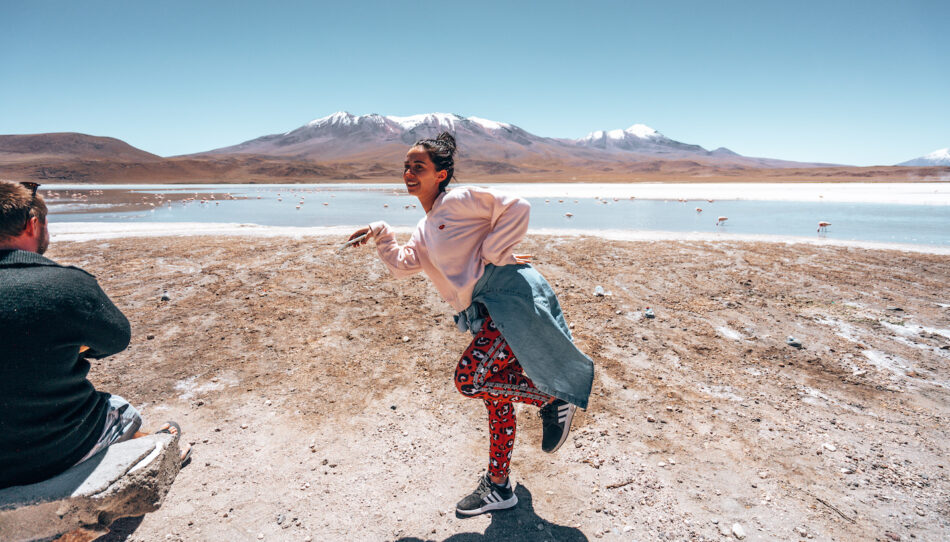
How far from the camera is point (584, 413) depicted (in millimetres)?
3561

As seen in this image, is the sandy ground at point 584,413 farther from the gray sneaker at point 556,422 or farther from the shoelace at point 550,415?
the shoelace at point 550,415

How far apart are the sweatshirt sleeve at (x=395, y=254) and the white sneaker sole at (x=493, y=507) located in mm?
1443

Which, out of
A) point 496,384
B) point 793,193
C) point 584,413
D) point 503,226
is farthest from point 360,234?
point 793,193

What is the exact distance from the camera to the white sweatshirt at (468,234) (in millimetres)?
2297

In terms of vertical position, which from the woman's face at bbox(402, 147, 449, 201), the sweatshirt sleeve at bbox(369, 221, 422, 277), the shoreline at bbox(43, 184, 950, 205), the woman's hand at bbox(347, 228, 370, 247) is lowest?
the sweatshirt sleeve at bbox(369, 221, 422, 277)

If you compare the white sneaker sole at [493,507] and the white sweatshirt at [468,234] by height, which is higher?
the white sweatshirt at [468,234]

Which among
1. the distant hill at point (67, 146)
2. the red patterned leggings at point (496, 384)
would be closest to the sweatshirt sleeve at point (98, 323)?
the red patterned leggings at point (496, 384)

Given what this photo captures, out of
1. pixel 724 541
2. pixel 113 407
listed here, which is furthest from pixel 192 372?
pixel 724 541

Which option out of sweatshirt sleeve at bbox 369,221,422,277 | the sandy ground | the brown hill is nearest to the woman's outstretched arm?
sweatshirt sleeve at bbox 369,221,422,277

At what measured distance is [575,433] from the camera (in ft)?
11.0

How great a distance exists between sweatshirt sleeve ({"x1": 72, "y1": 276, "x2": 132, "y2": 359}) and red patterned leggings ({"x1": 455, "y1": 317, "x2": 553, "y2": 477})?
5.27ft

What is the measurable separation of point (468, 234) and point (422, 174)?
0.44 m

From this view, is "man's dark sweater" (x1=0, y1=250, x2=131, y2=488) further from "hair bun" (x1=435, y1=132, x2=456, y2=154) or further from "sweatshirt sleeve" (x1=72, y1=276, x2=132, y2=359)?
"hair bun" (x1=435, y1=132, x2=456, y2=154)

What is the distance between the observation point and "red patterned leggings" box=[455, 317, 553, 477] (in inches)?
93.9
